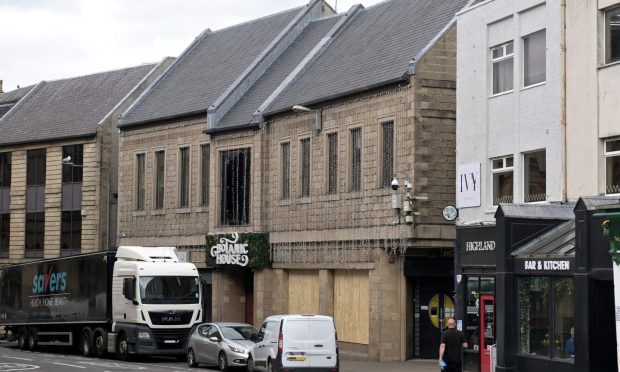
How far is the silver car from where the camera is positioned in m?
33.5

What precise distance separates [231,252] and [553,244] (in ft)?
64.9

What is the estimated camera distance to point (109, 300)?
39719 millimetres

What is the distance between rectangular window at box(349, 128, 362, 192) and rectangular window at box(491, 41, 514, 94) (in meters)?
7.47

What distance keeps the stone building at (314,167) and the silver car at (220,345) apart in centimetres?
479

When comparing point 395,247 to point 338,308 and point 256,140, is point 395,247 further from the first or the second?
point 256,140

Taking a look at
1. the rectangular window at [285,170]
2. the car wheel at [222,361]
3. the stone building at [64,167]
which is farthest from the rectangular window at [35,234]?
the car wheel at [222,361]

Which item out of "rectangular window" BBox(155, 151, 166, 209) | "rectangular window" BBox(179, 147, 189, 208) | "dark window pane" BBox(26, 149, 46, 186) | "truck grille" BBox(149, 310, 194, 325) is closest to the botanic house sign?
"rectangular window" BBox(179, 147, 189, 208)

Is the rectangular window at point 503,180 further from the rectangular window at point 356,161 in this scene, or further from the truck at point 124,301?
the truck at point 124,301

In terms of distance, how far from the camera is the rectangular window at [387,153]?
122 ft

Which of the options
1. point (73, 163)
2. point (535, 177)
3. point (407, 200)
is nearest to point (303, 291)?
point (407, 200)

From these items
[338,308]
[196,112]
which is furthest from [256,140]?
[338,308]

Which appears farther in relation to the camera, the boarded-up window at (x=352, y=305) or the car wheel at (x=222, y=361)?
the boarded-up window at (x=352, y=305)

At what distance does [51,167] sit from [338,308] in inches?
907

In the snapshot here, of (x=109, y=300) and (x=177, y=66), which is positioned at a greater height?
(x=177, y=66)
